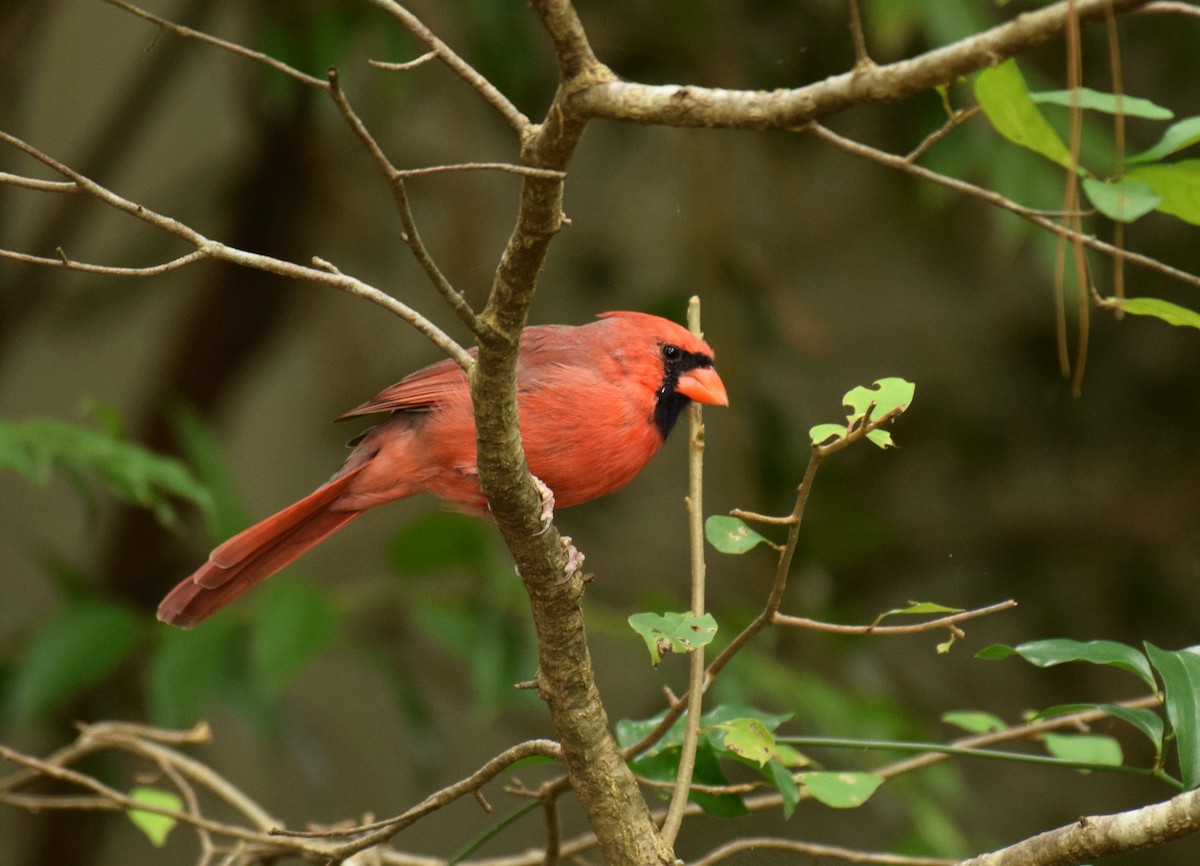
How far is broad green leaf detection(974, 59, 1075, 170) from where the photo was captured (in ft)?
4.09

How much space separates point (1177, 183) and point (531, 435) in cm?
123

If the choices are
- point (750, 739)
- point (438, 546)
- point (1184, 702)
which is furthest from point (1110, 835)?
point (438, 546)

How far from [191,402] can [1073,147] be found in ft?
12.2

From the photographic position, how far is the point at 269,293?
451 centimetres

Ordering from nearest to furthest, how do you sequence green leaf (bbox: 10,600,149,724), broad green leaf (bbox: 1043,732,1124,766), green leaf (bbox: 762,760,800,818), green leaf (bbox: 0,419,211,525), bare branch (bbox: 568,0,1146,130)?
bare branch (bbox: 568,0,1146,130) < green leaf (bbox: 762,760,800,818) < broad green leaf (bbox: 1043,732,1124,766) < green leaf (bbox: 0,419,211,525) < green leaf (bbox: 10,600,149,724)

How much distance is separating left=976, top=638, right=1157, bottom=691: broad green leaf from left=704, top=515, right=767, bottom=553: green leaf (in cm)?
28

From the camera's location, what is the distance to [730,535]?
1.59m

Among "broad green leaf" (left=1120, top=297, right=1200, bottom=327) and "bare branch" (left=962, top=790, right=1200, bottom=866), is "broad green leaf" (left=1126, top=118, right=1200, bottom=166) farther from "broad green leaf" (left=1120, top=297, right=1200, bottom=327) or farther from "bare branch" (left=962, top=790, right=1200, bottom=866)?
"bare branch" (left=962, top=790, right=1200, bottom=866)

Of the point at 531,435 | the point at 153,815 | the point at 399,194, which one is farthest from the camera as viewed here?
the point at 531,435

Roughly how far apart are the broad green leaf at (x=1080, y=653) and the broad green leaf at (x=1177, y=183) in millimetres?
479

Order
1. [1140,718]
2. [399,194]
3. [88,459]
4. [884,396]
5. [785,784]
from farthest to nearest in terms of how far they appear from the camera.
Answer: [88,459], [785,784], [1140,718], [884,396], [399,194]

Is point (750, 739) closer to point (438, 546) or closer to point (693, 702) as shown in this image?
point (693, 702)

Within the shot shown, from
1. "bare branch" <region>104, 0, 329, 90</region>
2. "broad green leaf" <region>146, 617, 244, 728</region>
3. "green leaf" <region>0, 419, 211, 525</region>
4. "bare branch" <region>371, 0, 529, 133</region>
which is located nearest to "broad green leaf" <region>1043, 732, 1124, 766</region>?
"bare branch" <region>371, 0, 529, 133</region>

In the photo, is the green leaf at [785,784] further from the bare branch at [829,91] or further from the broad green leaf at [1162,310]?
the bare branch at [829,91]
